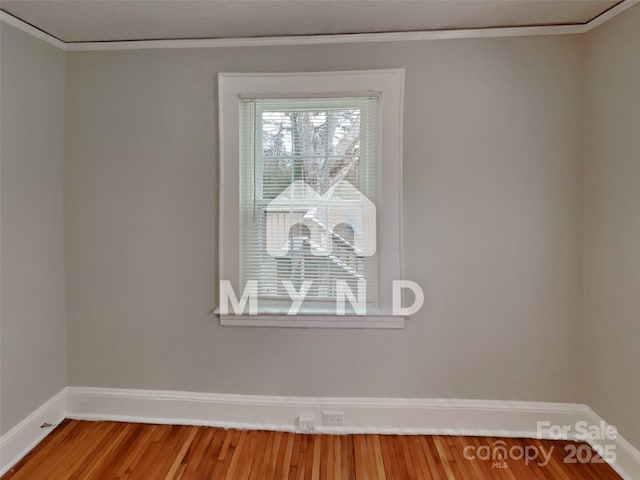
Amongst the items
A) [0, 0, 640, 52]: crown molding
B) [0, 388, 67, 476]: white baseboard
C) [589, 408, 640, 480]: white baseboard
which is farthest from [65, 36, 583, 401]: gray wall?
[589, 408, 640, 480]: white baseboard

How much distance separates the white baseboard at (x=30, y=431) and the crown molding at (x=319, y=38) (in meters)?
2.14

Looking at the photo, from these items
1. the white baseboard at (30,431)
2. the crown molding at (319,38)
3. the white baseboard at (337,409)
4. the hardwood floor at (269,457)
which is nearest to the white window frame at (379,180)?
the crown molding at (319,38)

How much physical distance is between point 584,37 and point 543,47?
0.22 metres

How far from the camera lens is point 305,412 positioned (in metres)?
2.12

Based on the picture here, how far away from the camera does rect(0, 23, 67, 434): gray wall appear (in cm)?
184

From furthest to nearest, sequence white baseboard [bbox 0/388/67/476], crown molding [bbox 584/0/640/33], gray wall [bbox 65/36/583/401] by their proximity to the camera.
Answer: gray wall [bbox 65/36/583/401] → white baseboard [bbox 0/388/67/476] → crown molding [bbox 584/0/640/33]

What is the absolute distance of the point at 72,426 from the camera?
2154 mm

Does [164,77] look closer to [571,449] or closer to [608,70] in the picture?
[608,70]

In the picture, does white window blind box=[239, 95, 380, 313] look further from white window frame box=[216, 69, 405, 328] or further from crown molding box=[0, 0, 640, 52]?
crown molding box=[0, 0, 640, 52]

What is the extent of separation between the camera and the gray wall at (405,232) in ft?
6.56

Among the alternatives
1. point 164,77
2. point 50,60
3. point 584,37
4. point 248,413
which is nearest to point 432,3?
point 584,37

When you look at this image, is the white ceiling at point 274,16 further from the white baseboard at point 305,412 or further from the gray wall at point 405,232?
the white baseboard at point 305,412

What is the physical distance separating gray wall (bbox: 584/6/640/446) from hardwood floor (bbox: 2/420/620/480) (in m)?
0.46

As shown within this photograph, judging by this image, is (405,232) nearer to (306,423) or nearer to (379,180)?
(379,180)
